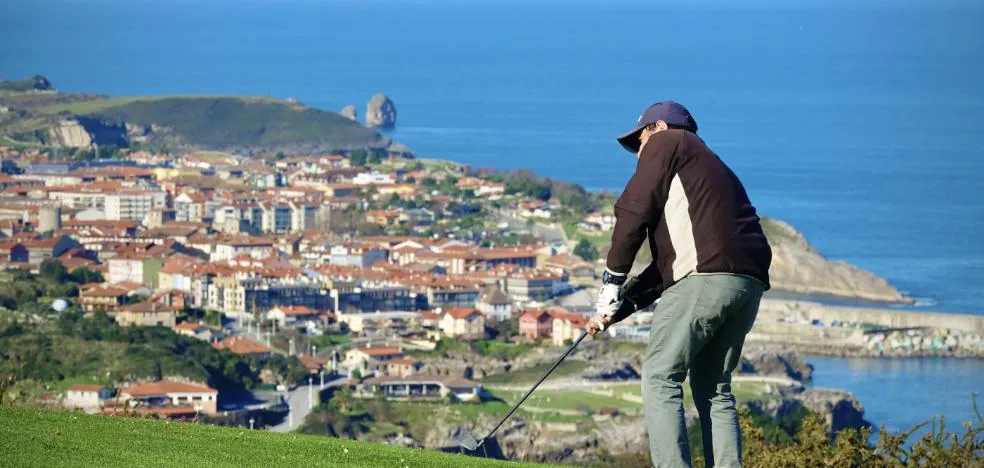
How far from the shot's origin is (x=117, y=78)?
110 m

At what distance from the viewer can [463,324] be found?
33.5 metres

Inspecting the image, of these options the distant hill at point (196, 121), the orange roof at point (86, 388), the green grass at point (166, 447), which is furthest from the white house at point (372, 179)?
the green grass at point (166, 447)

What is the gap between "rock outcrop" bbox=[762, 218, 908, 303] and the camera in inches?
1553

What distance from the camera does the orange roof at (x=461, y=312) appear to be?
111 feet

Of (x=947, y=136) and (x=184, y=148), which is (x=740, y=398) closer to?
(x=184, y=148)

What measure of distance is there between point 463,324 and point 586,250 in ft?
36.3

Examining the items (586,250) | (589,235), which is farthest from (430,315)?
(589,235)

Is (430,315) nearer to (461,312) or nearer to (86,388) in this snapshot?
(461,312)

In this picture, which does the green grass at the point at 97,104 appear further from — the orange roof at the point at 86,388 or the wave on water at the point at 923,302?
the orange roof at the point at 86,388

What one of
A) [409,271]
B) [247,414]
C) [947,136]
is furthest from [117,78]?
[247,414]

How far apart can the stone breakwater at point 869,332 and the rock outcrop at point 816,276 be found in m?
2.43

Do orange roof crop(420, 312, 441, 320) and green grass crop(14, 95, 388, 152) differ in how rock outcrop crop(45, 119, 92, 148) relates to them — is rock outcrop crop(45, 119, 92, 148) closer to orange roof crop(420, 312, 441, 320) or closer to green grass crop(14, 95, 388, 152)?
green grass crop(14, 95, 388, 152)

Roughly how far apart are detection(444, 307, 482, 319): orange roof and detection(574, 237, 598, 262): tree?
29.8 ft

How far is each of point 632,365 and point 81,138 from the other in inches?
1577
